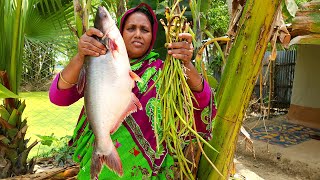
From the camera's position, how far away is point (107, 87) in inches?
47.5

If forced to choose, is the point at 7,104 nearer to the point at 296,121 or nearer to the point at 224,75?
the point at 224,75

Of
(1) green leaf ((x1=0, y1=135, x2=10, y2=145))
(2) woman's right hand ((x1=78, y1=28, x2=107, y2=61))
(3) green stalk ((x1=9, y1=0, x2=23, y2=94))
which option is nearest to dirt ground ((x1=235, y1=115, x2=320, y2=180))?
(1) green leaf ((x1=0, y1=135, x2=10, y2=145))

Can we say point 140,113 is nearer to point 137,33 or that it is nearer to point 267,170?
point 137,33

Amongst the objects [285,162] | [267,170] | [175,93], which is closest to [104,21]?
[175,93]

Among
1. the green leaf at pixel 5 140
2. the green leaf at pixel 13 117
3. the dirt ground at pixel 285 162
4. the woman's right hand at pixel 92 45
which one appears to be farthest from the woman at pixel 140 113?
the dirt ground at pixel 285 162

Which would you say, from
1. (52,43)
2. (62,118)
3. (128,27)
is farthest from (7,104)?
(62,118)

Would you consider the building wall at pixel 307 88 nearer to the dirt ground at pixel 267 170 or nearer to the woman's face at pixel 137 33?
the dirt ground at pixel 267 170

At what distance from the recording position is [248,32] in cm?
151

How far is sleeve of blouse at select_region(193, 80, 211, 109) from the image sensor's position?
1.44 metres

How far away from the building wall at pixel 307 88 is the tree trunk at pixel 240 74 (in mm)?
6064

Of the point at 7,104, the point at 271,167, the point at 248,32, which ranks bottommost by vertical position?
the point at 271,167

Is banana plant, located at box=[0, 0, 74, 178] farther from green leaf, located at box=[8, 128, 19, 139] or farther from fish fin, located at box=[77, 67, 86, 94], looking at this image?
fish fin, located at box=[77, 67, 86, 94]

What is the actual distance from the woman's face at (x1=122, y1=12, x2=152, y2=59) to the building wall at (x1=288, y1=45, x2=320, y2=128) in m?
6.34

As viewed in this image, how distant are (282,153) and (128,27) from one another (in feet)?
16.2
